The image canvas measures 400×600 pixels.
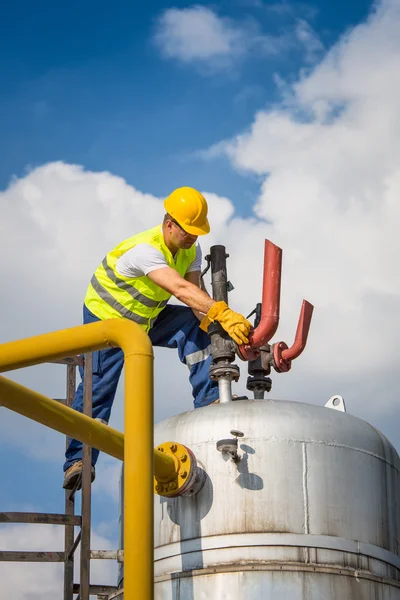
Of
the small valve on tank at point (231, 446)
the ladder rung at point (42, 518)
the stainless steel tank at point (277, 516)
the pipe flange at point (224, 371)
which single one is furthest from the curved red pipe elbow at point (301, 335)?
the ladder rung at point (42, 518)

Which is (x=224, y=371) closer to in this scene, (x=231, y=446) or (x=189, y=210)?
(x=231, y=446)

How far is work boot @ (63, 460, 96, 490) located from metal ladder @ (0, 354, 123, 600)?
0.14 ft

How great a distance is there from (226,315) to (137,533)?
117 inches

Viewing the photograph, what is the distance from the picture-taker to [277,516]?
7.30 meters

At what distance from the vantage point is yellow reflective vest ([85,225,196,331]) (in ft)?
30.7

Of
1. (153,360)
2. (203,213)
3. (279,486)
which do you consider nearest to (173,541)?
(279,486)

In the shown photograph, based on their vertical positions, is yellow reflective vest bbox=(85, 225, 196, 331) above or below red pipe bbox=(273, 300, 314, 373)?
above

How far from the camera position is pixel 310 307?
8.70m

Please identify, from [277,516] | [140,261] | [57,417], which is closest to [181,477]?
[277,516]

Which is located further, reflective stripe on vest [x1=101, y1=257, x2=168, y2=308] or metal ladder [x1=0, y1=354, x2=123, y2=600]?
reflective stripe on vest [x1=101, y1=257, x2=168, y2=308]

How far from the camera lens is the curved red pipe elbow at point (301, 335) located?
336 inches

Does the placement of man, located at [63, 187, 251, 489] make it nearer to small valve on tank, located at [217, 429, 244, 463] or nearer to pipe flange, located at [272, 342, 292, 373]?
pipe flange, located at [272, 342, 292, 373]

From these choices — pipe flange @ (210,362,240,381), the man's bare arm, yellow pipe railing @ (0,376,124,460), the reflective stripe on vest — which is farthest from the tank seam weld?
the reflective stripe on vest

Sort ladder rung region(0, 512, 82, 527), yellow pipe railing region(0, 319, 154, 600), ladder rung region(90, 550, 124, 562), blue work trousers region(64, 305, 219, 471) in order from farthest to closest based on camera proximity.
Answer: blue work trousers region(64, 305, 219, 471), ladder rung region(0, 512, 82, 527), ladder rung region(90, 550, 124, 562), yellow pipe railing region(0, 319, 154, 600)
